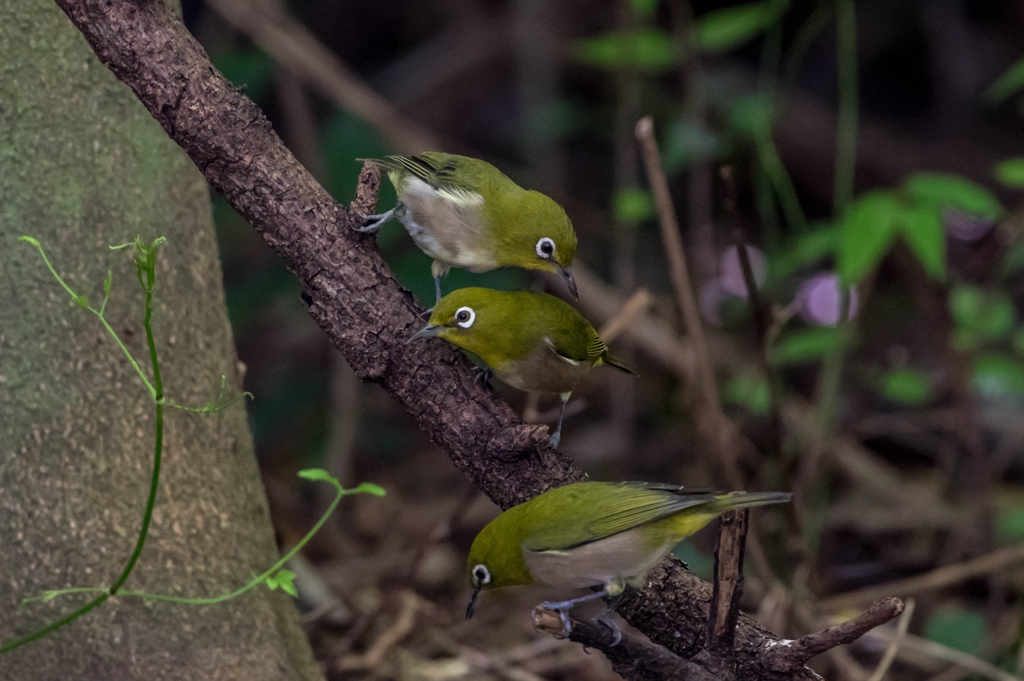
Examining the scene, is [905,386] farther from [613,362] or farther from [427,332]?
[427,332]

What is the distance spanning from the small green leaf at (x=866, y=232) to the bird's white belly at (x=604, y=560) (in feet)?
6.54

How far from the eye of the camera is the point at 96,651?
257cm

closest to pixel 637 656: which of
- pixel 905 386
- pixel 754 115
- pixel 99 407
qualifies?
pixel 99 407

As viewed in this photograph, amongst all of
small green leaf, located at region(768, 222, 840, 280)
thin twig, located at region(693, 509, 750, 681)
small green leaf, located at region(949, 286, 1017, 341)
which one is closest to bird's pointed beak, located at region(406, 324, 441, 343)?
thin twig, located at region(693, 509, 750, 681)

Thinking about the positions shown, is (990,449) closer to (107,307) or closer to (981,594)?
(981,594)

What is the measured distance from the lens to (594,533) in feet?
6.91

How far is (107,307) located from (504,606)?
2.78 m

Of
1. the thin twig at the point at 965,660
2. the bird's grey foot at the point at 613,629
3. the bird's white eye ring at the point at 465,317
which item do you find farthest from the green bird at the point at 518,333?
the thin twig at the point at 965,660

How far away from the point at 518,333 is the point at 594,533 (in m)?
0.55

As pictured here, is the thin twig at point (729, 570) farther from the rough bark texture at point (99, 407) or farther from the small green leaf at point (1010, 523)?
the small green leaf at point (1010, 523)

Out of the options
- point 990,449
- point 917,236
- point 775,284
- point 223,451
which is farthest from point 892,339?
point 223,451

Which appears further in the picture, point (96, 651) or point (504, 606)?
point (504, 606)

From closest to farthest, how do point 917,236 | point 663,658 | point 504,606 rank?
point 663,658, point 917,236, point 504,606

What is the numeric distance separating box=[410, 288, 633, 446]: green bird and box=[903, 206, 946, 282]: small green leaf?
5.94 feet
